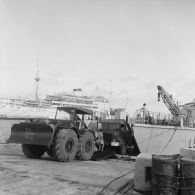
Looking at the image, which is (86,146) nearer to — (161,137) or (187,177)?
(161,137)

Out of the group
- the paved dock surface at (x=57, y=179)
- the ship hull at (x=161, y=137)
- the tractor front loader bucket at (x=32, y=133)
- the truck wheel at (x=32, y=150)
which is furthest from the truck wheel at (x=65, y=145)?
the ship hull at (x=161, y=137)

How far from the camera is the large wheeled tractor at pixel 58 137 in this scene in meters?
13.2

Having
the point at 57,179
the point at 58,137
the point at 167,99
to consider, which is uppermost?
the point at 167,99

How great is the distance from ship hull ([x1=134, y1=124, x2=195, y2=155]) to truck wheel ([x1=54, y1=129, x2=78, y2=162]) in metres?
5.56

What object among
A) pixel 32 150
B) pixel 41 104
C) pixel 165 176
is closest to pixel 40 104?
pixel 41 104

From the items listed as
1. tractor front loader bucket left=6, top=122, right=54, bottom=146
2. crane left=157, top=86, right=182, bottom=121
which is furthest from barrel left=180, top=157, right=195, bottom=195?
crane left=157, top=86, right=182, bottom=121

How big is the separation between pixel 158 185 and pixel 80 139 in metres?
7.79

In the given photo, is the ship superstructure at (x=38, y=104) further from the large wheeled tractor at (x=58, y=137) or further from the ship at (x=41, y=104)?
the large wheeled tractor at (x=58, y=137)

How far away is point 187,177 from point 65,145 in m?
7.15

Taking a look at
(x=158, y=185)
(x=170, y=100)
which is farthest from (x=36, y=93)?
(x=158, y=185)

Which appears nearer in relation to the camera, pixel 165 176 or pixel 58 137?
pixel 165 176

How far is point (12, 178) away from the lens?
9164mm

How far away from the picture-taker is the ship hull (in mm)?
18797

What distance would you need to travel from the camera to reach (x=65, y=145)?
43.9 ft
